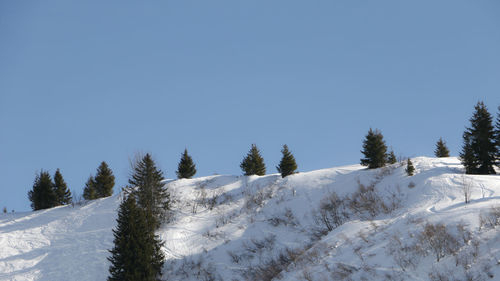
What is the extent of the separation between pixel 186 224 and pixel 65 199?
2063cm

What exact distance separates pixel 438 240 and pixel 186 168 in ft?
106

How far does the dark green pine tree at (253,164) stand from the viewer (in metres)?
40.3

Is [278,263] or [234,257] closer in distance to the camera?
[278,263]

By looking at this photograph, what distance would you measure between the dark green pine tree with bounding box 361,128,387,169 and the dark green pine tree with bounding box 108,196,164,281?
22.2m

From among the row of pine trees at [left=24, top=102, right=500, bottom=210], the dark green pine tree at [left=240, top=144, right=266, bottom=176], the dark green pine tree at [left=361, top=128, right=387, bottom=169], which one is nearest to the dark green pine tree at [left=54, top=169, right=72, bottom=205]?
the row of pine trees at [left=24, top=102, right=500, bottom=210]

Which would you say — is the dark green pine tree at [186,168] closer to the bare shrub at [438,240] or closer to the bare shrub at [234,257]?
the bare shrub at [234,257]

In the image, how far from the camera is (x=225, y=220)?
27.2 m

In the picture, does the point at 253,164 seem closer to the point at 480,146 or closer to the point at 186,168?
the point at 186,168

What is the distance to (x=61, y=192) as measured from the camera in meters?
39.3

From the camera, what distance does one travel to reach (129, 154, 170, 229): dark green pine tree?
89.2 ft

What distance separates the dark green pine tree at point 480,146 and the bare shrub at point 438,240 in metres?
17.2

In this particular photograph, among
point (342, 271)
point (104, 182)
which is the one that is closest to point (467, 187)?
point (342, 271)

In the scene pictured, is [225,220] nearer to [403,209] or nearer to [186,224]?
[186,224]

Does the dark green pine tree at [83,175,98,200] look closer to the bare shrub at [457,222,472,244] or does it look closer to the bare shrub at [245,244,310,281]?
the bare shrub at [245,244,310,281]
